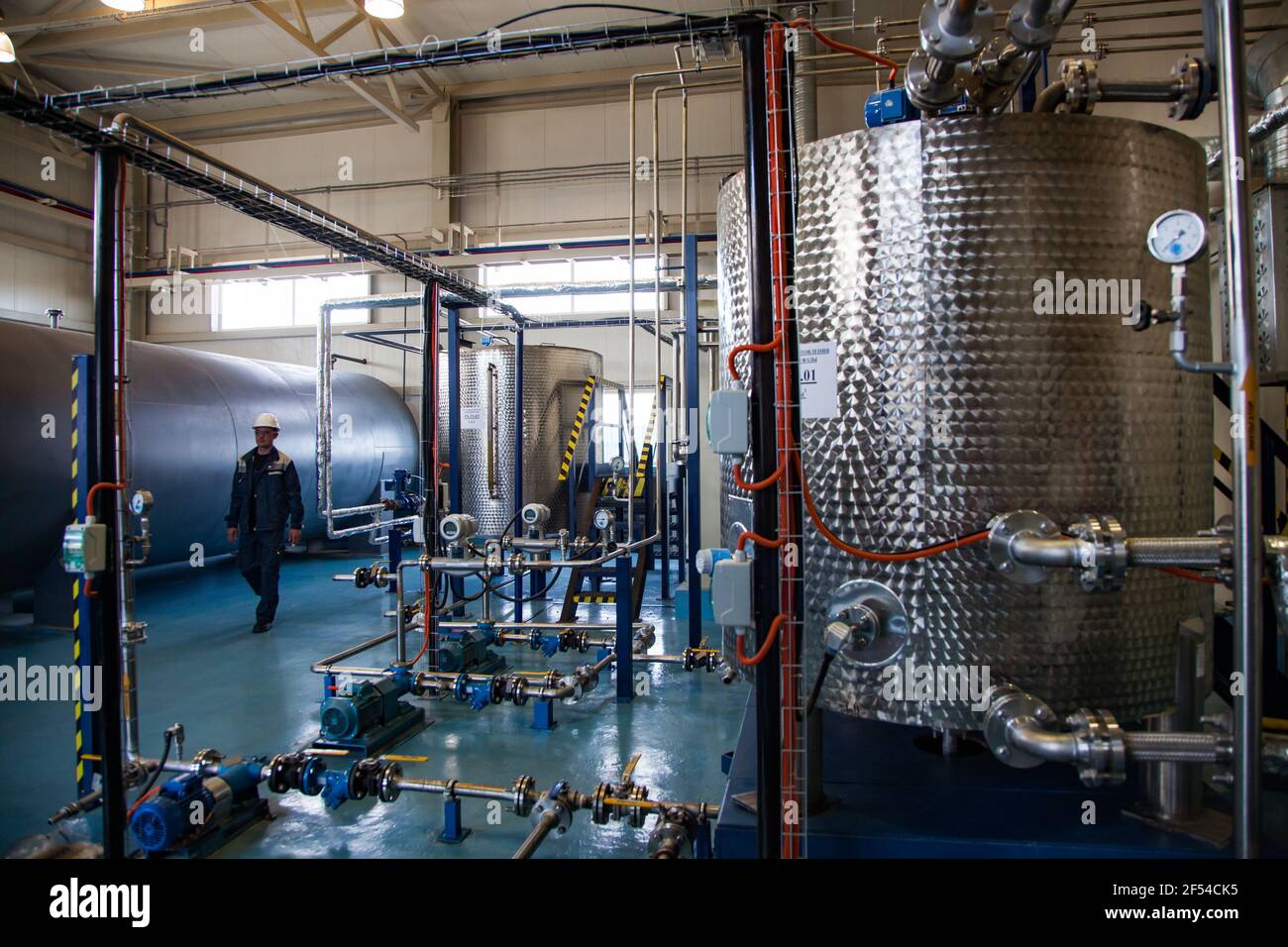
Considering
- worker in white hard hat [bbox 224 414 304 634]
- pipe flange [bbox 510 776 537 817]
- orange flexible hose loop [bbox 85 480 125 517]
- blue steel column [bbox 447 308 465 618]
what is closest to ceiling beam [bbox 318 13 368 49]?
blue steel column [bbox 447 308 465 618]

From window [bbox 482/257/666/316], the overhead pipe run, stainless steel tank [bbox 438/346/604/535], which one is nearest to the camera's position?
the overhead pipe run

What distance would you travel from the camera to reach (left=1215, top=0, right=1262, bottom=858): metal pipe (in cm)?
170

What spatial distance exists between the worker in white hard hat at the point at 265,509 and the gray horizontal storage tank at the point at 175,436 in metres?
0.88

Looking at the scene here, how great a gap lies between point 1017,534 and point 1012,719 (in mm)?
493

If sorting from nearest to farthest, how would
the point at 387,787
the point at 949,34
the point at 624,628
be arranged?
the point at 949,34 < the point at 387,787 < the point at 624,628

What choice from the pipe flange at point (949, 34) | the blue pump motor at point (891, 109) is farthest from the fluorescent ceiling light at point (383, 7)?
the pipe flange at point (949, 34)

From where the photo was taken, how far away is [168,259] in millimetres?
11906

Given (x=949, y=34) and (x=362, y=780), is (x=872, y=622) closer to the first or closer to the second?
(x=949, y=34)

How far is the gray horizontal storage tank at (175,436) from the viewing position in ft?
19.5

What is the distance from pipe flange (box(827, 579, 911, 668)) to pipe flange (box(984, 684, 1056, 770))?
0.96 feet

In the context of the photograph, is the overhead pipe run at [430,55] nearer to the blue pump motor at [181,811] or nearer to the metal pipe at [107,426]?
the metal pipe at [107,426]

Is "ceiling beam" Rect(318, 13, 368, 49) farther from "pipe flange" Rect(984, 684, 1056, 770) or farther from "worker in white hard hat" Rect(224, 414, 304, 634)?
"pipe flange" Rect(984, 684, 1056, 770)

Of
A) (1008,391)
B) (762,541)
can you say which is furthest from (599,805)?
(1008,391)

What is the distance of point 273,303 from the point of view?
1308 centimetres
